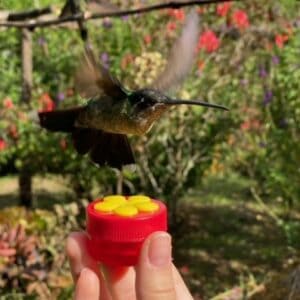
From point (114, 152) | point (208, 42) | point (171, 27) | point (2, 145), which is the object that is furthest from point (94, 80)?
point (171, 27)

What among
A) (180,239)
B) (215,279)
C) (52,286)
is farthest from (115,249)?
(180,239)

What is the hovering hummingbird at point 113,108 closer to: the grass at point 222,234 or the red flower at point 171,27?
the grass at point 222,234

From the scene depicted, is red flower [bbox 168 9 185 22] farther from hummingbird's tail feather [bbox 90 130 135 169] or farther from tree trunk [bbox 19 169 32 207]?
hummingbird's tail feather [bbox 90 130 135 169]

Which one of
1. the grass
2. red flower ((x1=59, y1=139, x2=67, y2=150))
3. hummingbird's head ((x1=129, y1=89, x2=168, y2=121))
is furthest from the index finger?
red flower ((x1=59, y1=139, x2=67, y2=150))

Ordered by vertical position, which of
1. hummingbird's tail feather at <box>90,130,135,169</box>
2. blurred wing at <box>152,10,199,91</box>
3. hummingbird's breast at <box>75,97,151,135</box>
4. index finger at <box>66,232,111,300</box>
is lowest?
index finger at <box>66,232,111,300</box>

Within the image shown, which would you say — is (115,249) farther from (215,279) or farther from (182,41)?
(215,279)

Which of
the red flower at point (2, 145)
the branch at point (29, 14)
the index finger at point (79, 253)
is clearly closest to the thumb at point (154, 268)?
the index finger at point (79, 253)
